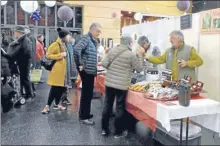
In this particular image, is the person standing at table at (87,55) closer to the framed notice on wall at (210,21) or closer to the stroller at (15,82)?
the framed notice on wall at (210,21)

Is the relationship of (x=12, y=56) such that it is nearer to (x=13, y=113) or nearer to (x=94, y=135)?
(x=13, y=113)

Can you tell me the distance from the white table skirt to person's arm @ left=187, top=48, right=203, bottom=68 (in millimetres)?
473

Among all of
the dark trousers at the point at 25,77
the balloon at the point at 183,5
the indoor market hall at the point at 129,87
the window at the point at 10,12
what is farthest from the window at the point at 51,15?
the dark trousers at the point at 25,77

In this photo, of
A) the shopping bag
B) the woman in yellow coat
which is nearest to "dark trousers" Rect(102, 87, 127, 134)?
the woman in yellow coat

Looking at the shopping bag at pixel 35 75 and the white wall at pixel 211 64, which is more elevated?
the white wall at pixel 211 64

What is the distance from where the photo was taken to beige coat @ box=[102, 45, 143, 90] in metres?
2.69

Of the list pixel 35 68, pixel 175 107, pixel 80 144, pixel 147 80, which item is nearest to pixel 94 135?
pixel 80 144

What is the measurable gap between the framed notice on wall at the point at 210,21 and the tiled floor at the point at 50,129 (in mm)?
1461

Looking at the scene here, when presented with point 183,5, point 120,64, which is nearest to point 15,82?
point 120,64

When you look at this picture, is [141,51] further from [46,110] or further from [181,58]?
[46,110]

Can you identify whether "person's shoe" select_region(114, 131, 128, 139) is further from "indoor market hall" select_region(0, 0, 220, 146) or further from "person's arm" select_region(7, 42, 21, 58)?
"person's arm" select_region(7, 42, 21, 58)

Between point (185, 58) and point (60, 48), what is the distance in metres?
1.78

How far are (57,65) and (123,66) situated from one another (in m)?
1.31

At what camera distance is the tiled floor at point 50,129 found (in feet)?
9.46
